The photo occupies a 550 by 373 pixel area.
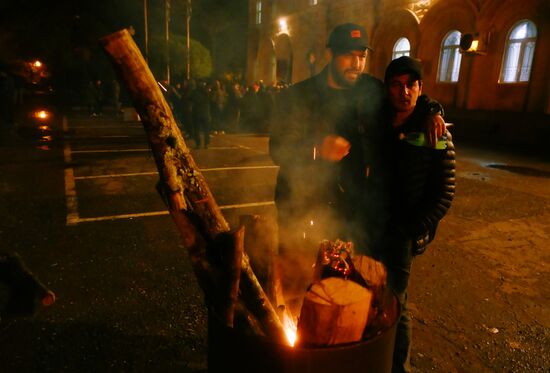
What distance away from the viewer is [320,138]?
104 inches

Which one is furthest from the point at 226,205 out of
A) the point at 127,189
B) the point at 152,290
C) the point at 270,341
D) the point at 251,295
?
the point at 270,341

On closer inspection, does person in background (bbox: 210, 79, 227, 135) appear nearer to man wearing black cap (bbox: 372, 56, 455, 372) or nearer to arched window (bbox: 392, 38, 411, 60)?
arched window (bbox: 392, 38, 411, 60)

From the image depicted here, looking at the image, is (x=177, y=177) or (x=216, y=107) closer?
(x=177, y=177)

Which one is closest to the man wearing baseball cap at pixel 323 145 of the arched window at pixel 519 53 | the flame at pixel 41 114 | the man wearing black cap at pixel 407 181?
the man wearing black cap at pixel 407 181

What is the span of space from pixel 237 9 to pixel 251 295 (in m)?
37.9

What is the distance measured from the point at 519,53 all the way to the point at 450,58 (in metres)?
2.73

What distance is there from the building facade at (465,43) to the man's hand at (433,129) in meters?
13.7

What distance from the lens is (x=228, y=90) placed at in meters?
16.5

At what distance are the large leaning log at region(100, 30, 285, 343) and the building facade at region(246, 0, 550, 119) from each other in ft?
48.2

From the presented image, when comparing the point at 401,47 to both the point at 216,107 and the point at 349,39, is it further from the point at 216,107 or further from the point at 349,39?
the point at 349,39

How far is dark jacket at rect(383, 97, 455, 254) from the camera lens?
2.23 meters

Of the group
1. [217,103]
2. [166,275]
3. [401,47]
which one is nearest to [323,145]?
[166,275]

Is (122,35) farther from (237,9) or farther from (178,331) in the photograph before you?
(237,9)

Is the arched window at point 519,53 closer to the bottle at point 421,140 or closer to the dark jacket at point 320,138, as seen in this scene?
the dark jacket at point 320,138
